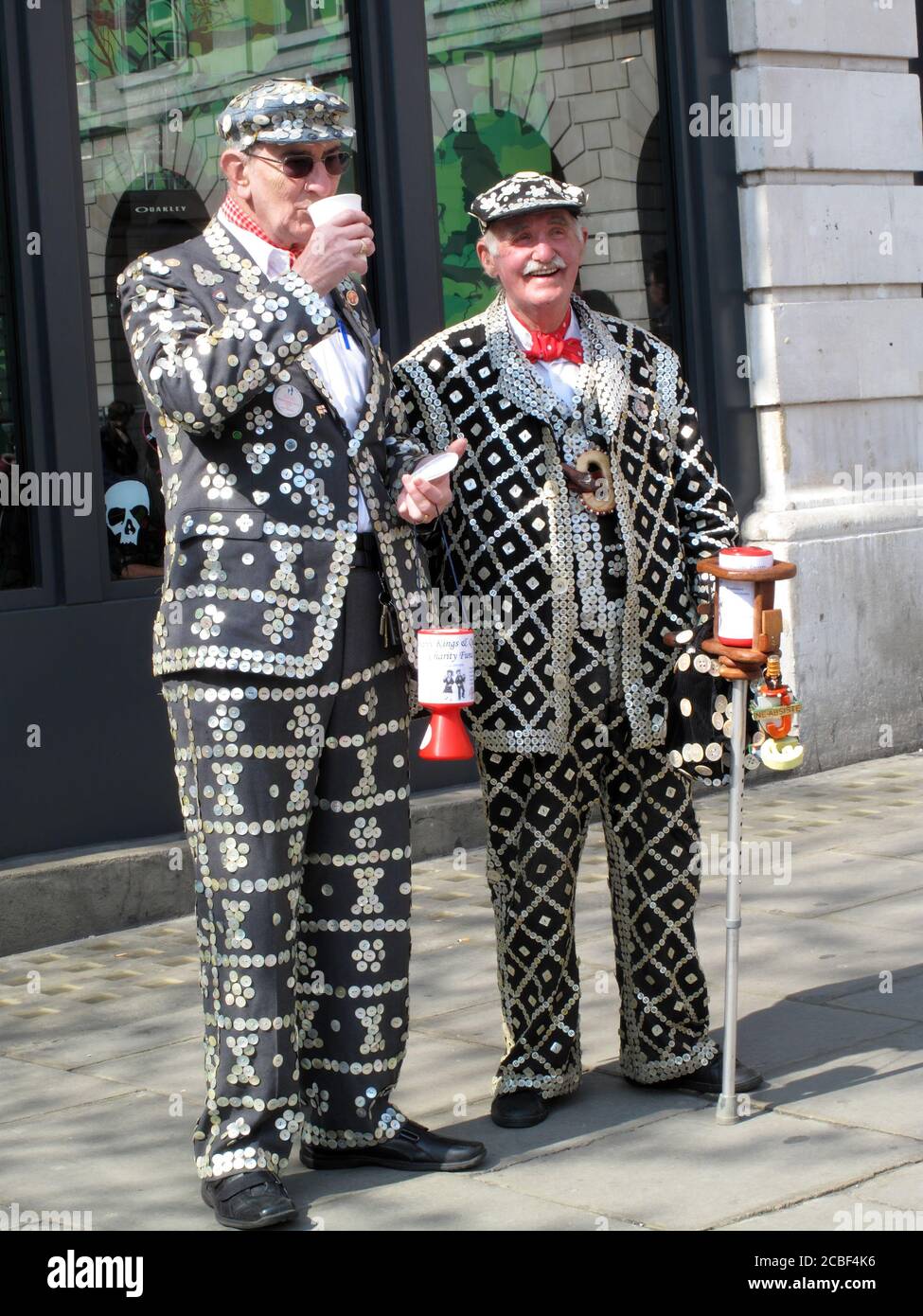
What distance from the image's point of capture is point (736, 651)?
14.1 feet

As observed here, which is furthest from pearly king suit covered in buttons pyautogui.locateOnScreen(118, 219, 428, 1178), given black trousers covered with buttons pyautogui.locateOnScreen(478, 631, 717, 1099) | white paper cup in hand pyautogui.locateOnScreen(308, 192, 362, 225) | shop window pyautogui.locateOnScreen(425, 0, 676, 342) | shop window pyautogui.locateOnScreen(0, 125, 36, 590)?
shop window pyautogui.locateOnScreen(425, 0, 676, 342)

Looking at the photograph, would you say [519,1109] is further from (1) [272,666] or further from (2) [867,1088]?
(1) [272,666]

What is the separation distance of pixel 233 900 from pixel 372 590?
2.31 feet

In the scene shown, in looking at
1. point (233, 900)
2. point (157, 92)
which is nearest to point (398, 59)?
point (157, 92)

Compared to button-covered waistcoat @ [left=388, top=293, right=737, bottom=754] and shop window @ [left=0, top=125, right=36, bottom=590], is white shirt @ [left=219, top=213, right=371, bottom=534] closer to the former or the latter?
button-covered waistcoat @ [left=388, top=293, right=737, bottom=754]

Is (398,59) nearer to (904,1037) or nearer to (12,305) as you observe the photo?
(12,305)

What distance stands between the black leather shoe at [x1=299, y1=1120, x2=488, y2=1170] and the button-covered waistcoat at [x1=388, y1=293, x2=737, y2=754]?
2.87 feet

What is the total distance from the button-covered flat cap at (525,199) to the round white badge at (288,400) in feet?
2.18

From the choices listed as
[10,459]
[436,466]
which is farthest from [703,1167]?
[10,459]

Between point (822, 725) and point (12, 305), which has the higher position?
point (12, 305)

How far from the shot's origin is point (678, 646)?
4539mm

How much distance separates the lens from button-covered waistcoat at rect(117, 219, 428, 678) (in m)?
3.92

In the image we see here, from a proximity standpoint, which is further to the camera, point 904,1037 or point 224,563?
point 904,1037

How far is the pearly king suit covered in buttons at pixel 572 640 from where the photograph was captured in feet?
14.6
